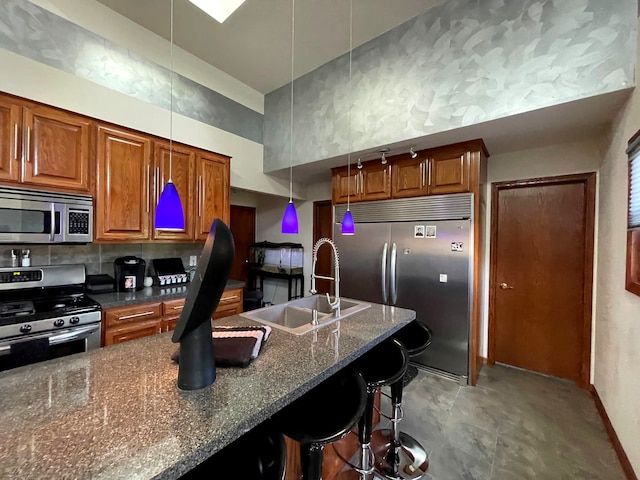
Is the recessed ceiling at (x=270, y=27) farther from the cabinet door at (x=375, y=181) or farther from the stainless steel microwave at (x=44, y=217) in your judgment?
the stainless steel microwave at (x=44, y=217)

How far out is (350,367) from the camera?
159cm

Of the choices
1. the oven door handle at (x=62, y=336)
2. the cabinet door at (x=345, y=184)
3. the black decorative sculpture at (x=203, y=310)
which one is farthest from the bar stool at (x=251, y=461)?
the cabinet door at (x=345, y=184)

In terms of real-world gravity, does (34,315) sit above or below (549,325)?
above

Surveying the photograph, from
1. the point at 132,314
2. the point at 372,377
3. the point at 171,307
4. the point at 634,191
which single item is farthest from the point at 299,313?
the point at 634,191

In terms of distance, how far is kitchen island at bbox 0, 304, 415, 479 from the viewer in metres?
0.62

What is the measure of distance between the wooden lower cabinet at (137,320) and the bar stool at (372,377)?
113 cm

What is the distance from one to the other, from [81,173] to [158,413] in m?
2.30

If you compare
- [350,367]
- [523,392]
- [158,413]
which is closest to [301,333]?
[350,367]

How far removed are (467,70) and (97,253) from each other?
372cm

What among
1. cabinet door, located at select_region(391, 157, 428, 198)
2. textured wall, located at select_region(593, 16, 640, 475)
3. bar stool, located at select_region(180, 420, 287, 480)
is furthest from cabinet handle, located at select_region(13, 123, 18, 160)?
textured wall, located at select_region(593, 16, 640, 475)

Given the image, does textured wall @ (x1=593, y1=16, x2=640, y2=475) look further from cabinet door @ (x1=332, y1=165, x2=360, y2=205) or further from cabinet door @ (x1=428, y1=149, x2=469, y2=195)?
cabinet door @ (x1=332, y1=165, x2=360, y2=205)

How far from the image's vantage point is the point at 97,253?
267 cm

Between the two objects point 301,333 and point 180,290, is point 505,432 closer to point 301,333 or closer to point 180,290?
point 301,333

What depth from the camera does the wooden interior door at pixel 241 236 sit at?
4879 millimetres
